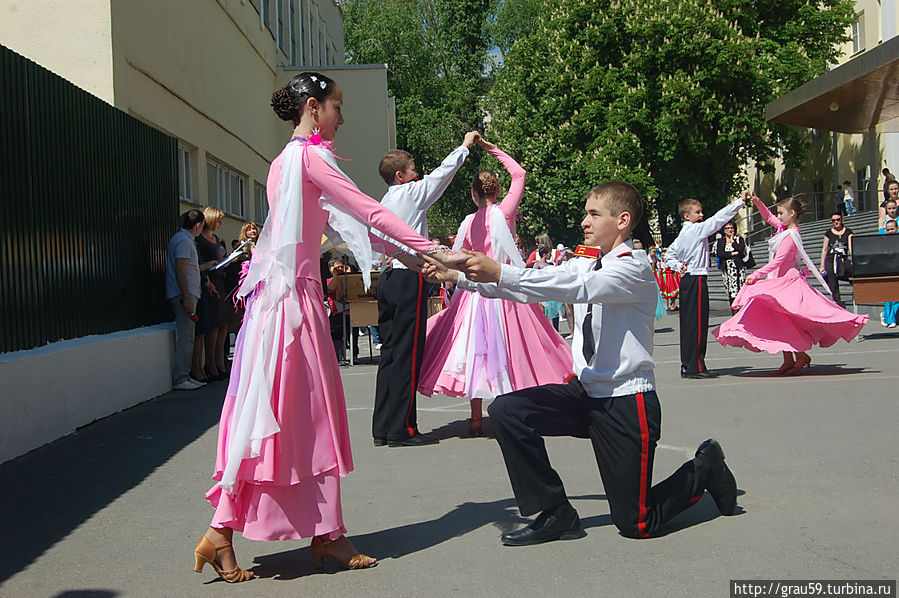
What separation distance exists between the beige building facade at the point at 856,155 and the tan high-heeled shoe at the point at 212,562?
1036 inches

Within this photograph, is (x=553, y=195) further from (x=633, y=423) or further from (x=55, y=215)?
(x=633, y=423)

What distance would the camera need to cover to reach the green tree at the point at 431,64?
172 ft

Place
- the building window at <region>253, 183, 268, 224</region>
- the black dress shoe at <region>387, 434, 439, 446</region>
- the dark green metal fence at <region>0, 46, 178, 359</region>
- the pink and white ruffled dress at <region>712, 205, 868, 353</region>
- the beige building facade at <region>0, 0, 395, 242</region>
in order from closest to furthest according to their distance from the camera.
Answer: the black dress shoe at <region>387, 434, 439, 446</region> < the dark green metal fence at <region>0, 46, 178, 359</region> < the pink and white ruffled dress at <region>712, 205, 868, 353</region> < the beige building facade at <region>0, 0, 395, 242</region> < the building window at <region>253, 183, 268, 224</region>

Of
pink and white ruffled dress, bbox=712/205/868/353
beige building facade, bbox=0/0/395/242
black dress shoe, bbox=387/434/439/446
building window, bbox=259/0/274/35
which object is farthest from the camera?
building window, bbox=259/0/274/35

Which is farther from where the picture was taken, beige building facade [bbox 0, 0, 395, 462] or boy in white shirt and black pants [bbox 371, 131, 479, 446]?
beige building facade [bbox 0, 0, 395, 462]

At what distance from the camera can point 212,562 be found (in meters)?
4.34

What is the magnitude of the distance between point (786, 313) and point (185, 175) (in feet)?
37.3

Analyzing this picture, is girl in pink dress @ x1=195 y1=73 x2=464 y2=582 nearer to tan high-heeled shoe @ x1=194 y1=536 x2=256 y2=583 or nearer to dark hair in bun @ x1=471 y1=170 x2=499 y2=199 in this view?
tan high-heeled shoe @ x1=194 y1=536 x2=256 y2=583

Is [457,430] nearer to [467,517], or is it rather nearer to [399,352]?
[399,352]

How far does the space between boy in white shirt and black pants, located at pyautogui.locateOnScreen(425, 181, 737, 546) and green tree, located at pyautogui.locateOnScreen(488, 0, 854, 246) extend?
32.2 meters

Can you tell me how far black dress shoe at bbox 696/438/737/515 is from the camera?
5046 millimetres

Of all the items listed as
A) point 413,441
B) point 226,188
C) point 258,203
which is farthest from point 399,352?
point 258,203

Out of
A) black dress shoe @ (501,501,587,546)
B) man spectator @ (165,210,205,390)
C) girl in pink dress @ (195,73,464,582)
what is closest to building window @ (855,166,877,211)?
man spectator @ (165,210,205,390)

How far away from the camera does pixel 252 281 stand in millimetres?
4543
